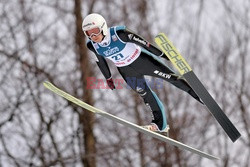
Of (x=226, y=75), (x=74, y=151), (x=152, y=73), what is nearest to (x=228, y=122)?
(x=152, y=73)

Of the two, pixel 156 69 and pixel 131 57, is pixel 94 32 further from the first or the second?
pixel 156 69

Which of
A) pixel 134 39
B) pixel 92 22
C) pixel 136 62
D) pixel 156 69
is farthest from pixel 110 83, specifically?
pixel 92 22

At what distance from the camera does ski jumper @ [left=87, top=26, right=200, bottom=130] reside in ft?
20.3

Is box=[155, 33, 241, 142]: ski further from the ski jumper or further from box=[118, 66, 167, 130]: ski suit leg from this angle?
box=[118, 66, 167, 130]: ski suit leg

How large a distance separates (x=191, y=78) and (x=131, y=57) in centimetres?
79

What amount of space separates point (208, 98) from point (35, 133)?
32.6 feet

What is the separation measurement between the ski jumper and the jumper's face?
0.26 ft

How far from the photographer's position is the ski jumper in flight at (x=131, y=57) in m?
6.08

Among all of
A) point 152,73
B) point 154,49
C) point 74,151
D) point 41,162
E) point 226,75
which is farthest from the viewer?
point 226,75

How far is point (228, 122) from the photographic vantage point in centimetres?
654

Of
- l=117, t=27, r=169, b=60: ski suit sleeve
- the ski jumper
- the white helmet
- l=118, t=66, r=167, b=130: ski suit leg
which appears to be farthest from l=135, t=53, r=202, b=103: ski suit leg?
the white helmet

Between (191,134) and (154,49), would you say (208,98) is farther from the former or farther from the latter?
(191,134)

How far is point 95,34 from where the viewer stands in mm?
6055

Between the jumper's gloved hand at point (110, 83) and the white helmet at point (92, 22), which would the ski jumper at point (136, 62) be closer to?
the jumper's gloved hand at point (110, 83)
